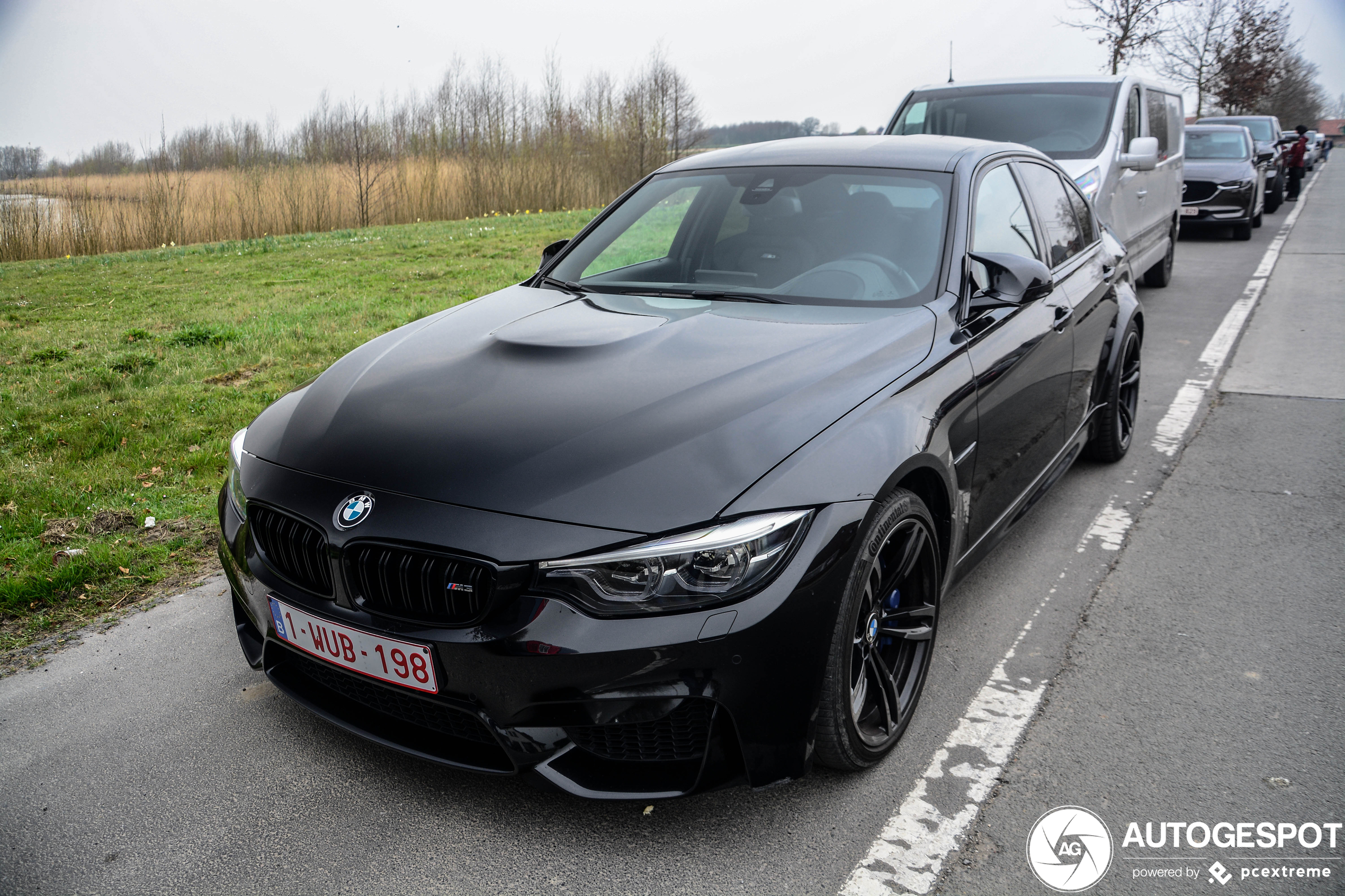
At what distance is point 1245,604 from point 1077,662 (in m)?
0.83

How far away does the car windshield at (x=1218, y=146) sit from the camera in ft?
48.0

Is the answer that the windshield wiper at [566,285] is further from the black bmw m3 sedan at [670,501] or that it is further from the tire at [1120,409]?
the tire at [1120,409]

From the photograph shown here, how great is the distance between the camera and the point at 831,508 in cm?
215

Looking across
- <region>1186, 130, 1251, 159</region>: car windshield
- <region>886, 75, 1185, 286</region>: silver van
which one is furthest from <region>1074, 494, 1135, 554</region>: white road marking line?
<region>1186, 130, 1251, 159</region>: car windshield

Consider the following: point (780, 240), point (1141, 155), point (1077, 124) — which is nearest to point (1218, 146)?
point (1077, 124)

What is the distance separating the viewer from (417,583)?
6.82ft

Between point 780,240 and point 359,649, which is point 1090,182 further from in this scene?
point 359,649

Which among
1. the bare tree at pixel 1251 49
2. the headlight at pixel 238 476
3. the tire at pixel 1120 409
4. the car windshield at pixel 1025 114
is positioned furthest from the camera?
the bare tree at pixel 1251 49

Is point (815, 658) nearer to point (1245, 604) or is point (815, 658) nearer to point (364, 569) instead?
point (364, 569)

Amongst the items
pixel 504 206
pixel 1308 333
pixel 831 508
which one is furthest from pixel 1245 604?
pixel 504 206

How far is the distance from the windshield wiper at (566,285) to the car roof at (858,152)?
739 millimetres

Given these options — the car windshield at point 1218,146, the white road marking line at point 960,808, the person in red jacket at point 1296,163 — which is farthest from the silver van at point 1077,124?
the person in red jacket at point 1296,163

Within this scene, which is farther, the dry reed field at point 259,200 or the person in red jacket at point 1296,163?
the person in red jacket at point 1296,163

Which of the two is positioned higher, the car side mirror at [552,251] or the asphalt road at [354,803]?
the car side mirror at [552,251]
